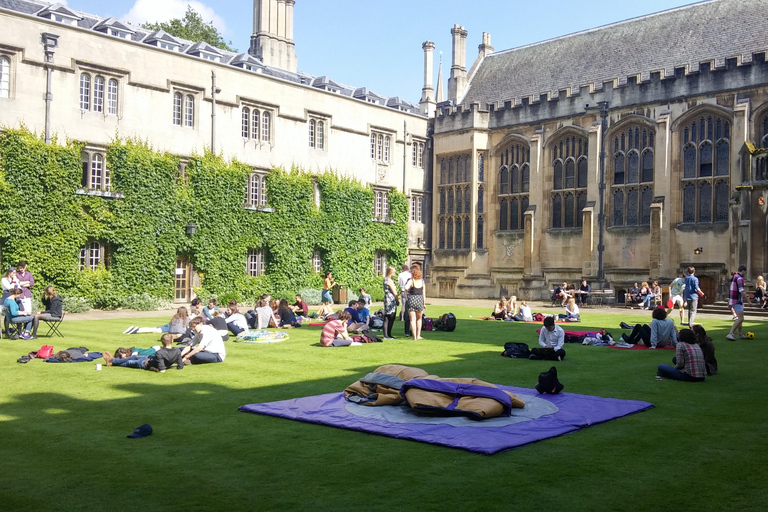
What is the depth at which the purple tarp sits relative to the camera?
796 cm

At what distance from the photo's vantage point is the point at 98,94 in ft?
97.4

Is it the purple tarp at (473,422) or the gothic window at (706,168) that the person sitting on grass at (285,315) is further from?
the gothic window at (706,168)

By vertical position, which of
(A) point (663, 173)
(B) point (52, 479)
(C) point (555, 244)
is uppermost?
(A) point (663, 173)

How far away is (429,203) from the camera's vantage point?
4366 cm

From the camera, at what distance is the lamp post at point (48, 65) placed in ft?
91.5

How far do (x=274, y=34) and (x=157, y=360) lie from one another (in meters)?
33.9

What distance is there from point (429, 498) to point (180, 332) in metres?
12.9

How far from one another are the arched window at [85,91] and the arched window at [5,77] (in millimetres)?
2656

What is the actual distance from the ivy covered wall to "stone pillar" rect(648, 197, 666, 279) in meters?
13.5

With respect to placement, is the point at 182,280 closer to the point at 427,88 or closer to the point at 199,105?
the point at 199,105

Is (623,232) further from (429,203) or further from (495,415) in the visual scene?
(495,415)

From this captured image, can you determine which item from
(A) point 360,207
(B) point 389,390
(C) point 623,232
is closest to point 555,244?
(C) point 623,232

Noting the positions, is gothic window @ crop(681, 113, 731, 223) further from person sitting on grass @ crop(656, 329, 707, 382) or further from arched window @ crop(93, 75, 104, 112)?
arched window @ crop(93, 75, 104, 112)

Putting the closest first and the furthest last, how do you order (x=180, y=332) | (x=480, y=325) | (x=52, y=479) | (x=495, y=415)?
(x=52, y=479) → (x=495, y=415) → (x=180, y=332) → (x=480, y=325)
